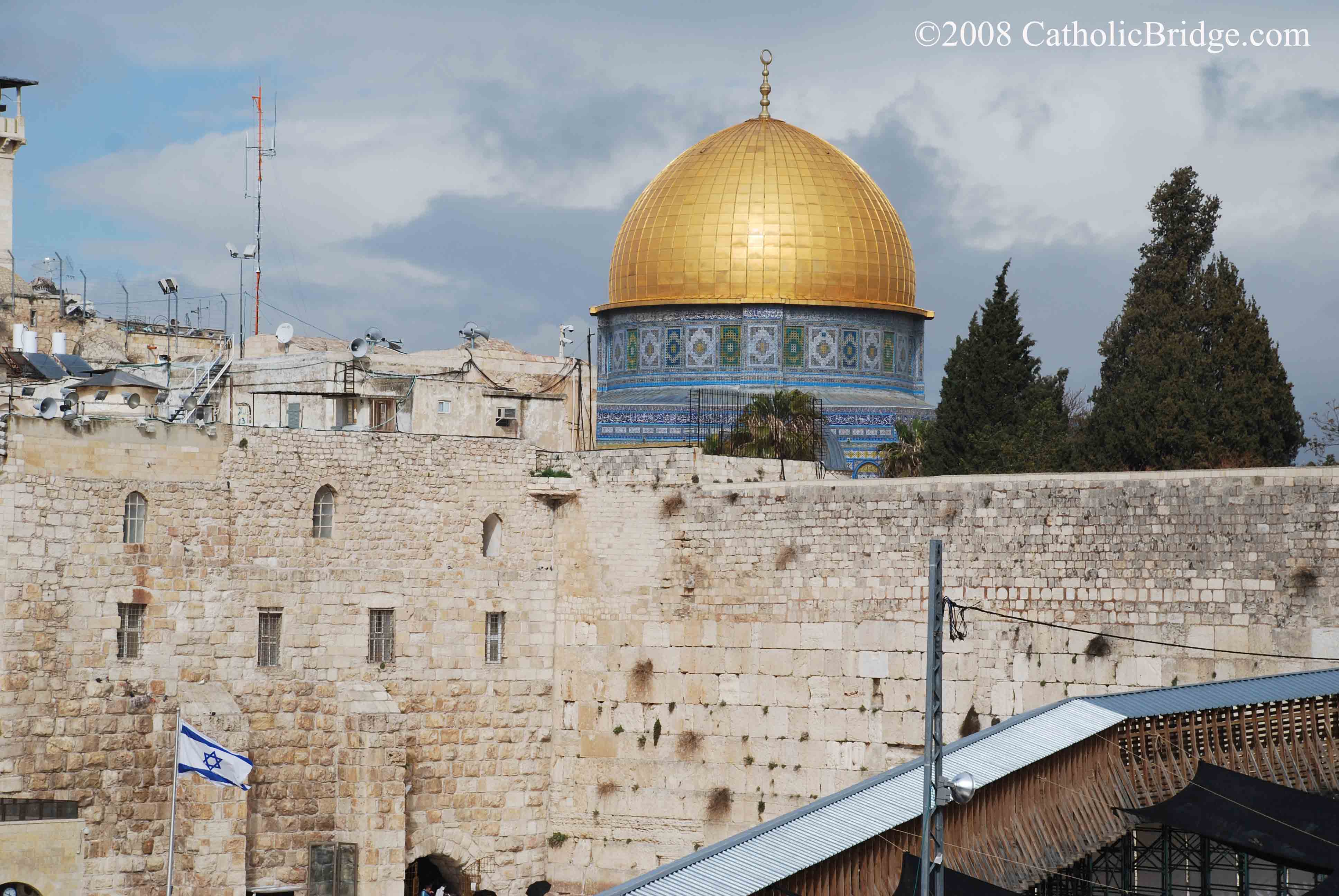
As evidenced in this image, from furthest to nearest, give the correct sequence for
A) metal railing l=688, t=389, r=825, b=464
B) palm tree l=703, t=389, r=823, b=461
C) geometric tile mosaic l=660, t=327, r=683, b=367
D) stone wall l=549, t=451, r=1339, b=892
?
geometric tile mosaic l=660, t=327, r=683, b=367 → metal railing l=688, t=389, r=825, b=464 → palm tree l=703, t=389, r=823, b=461 → stone wall l=549, t=451, r=1339, b=892

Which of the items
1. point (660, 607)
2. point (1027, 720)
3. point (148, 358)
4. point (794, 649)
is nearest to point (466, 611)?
point (660, 607)

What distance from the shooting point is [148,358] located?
32531mm

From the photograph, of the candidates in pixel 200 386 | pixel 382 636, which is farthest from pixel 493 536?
pixel 200 386

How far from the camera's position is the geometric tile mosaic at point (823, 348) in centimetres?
3375

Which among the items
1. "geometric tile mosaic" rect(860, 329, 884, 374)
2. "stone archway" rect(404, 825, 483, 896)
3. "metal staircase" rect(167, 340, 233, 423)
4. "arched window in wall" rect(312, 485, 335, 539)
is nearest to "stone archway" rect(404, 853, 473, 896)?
"stone archway" rect(404, 825, 483, 896)

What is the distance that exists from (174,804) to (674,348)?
16297 millimetres

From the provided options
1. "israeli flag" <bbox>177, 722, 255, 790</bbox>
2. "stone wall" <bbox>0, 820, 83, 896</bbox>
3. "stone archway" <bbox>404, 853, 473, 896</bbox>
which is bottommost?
"stone archway" <bbox>404, 853, 473, 896</bbox>

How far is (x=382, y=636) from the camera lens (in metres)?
22.4

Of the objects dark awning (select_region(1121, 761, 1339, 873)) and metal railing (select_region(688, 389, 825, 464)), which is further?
metal railing (select_region(688, 389, 825, 464))

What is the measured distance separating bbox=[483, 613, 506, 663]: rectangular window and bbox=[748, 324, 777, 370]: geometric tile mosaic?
1169 cm

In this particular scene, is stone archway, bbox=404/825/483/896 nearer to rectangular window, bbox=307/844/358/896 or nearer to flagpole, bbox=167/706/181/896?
rectangular window, bbox=307/844/358/896

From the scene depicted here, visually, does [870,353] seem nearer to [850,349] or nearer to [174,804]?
[850,349]

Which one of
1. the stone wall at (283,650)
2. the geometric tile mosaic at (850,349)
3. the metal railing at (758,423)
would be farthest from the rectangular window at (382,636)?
the geometric tile mosaic at (850,349)

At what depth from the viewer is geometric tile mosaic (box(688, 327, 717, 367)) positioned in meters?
34.0
